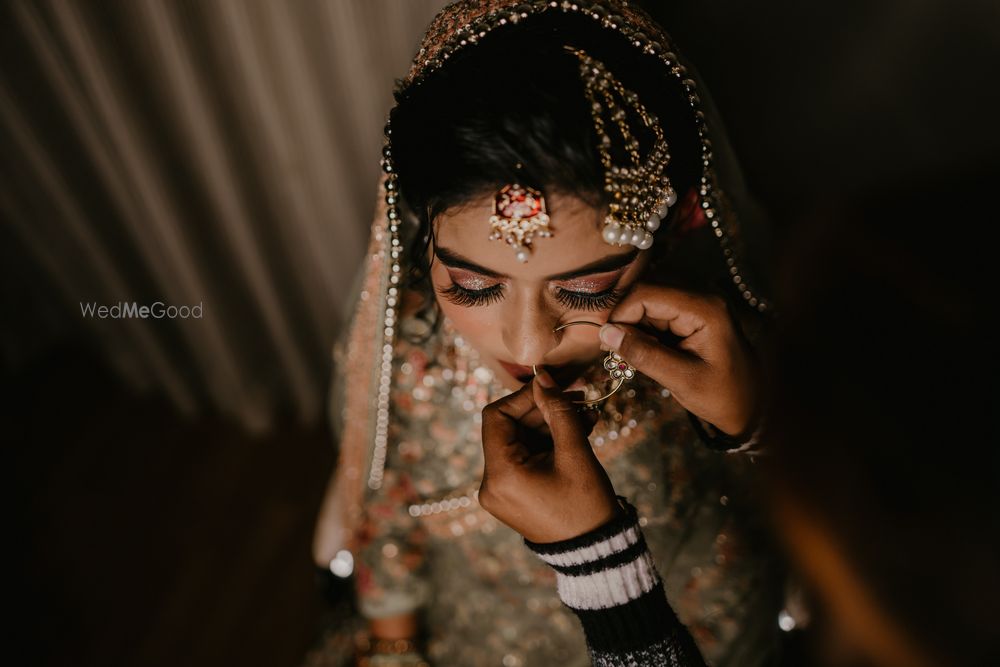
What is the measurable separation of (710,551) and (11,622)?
5.20 feet

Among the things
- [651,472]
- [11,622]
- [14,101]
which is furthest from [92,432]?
[651,472]

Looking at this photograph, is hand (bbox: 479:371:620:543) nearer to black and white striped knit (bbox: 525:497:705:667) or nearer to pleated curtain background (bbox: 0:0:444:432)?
black and white striped knit (bbox: 525:497:705:667)

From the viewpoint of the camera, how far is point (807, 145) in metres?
1.23

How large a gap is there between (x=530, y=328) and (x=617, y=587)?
25cm

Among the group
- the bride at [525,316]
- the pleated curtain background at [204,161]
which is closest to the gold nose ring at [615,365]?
the bride at [525,316]

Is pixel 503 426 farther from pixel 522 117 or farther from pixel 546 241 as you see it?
pixel 522 117

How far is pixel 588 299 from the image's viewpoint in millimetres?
654

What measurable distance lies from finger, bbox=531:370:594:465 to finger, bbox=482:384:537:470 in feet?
0.09

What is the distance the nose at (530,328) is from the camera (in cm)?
Answer: 64

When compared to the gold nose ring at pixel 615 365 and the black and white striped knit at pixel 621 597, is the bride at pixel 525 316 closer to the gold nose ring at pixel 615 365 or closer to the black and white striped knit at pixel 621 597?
the gold nose ring at pixel 615 365

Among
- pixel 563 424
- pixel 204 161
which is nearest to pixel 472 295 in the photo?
pixel 563 424

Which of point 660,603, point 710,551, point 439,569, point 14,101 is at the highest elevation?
point 14,101

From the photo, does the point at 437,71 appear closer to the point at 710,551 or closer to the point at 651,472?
the point at 651,472

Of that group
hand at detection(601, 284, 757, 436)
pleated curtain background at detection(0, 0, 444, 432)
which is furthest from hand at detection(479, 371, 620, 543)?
pleated curtain background at detection(0, 0, 444, 432)
